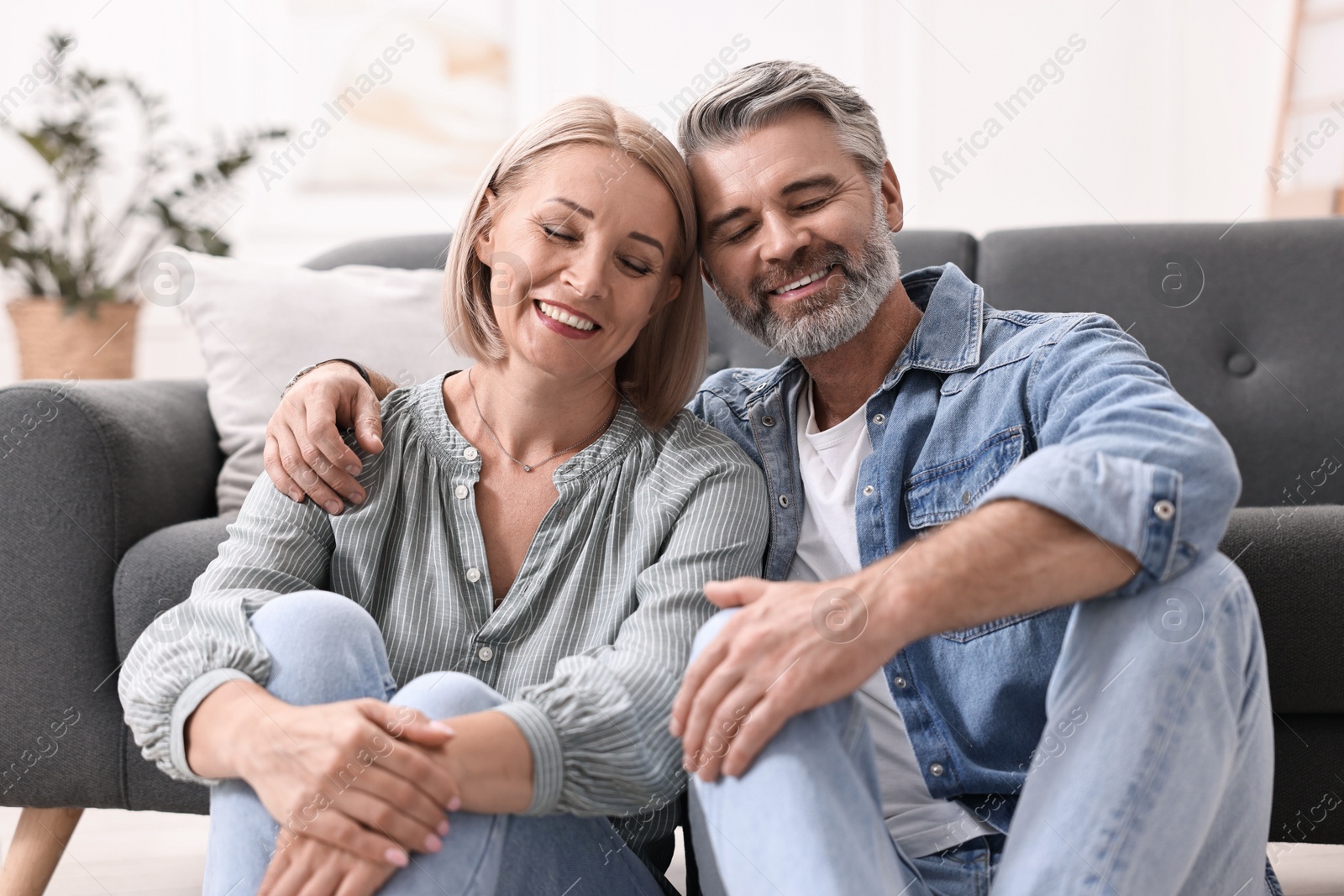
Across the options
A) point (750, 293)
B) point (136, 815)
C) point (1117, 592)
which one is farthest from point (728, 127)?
point (136, 815)

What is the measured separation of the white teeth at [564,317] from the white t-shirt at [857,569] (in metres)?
0.31

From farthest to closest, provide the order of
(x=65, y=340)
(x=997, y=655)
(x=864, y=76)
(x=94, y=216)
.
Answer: (x=864, y=76) < (x=94, y=216) < (x=65, y=340) < (x=997, y=655)

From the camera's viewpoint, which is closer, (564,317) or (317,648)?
(317,648)

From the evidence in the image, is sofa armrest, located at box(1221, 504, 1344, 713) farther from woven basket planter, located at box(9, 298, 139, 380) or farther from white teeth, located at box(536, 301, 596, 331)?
woven basket planter, located at box(9, 298, 139, 380)

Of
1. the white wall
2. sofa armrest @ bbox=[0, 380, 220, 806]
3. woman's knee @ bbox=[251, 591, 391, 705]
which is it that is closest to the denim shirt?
woman's knee @ bbox=[251, 591, 391, 705]

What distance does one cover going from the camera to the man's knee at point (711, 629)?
79 centimetres

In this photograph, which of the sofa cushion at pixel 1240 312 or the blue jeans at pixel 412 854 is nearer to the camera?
the blue jeans at pixel 412 854

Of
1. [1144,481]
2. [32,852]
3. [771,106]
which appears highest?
[771,106]

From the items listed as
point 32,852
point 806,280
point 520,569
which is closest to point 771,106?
point 806,280

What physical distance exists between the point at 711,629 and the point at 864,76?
258 cm

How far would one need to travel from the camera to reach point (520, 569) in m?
1.02

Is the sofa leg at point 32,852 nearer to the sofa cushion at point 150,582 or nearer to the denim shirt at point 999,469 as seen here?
the sofa cushion at point 150,582

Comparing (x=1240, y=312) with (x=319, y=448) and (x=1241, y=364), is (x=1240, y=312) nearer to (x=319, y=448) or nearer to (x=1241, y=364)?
(x=1241, y=364)

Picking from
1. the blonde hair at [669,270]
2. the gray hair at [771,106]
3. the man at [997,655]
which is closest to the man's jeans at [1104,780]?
the man at [997,655]
